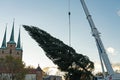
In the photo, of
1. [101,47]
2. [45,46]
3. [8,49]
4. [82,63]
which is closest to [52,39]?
[45,46]

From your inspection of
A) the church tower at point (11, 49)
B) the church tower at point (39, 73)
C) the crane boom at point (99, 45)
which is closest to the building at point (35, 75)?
the church tower at point (39, 73)

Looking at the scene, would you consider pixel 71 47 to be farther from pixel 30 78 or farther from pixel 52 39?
pixel 30 78

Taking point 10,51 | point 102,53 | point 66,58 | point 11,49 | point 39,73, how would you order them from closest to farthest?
point 102,53 → point 66,58 → point 39,73 → point 11,49 → point 10,51

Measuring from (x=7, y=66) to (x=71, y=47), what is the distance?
45464mm

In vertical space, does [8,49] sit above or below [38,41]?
above

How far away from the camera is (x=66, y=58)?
52.0 meters

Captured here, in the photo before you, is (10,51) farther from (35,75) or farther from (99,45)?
(99,45)

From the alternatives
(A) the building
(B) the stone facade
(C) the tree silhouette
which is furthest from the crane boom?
(B) the stone facade

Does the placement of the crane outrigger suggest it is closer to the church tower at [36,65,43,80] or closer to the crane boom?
the crane boom

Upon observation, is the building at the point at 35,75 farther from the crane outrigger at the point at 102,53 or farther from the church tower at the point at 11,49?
the crane outrigger at the point at 102,53

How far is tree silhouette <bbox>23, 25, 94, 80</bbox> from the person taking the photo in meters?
52.1

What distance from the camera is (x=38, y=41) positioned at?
51.6 metres

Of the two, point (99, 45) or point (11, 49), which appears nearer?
point (99, 45)

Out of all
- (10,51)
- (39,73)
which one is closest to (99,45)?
(39,73)
